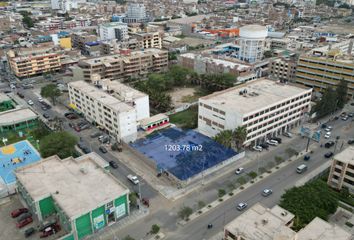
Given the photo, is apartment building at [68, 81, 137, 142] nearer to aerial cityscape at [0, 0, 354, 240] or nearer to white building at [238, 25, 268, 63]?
aerial cityscape at [0, 0, 354, 240]

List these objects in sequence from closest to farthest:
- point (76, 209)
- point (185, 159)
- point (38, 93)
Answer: point (76, 209)
point (185, 159)
point (38, 93)

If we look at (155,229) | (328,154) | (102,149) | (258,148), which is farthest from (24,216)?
(328,154)

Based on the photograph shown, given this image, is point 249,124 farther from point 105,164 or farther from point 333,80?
point 333,80

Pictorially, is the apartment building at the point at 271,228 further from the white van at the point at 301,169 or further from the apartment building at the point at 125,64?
the apartment building at the point at 125,64

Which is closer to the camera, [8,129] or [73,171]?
[73,171]

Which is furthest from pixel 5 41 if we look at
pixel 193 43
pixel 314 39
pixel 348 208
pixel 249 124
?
pixel 348 208

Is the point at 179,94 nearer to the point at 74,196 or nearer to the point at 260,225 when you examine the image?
the point at 74,196
